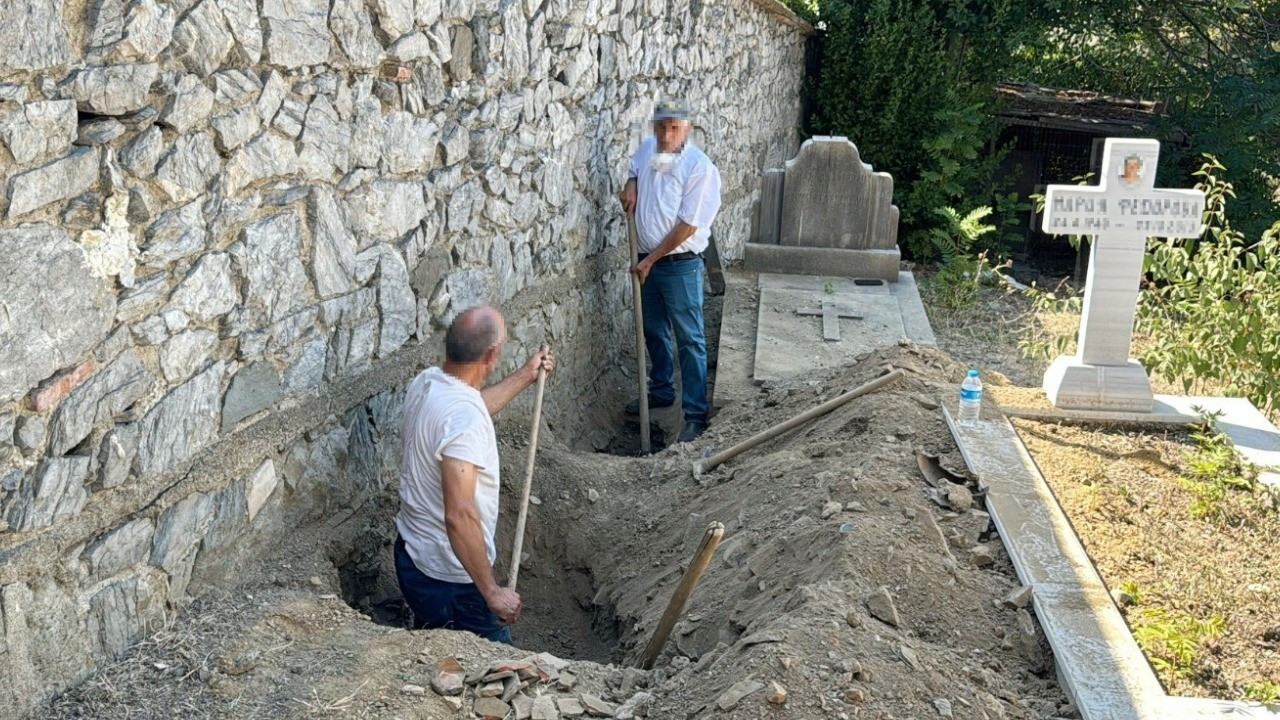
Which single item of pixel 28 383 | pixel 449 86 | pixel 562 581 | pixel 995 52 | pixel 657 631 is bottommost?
pixel 562 581

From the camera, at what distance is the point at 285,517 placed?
3857mm

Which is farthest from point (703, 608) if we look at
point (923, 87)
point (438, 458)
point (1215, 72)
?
point (1215, 72)

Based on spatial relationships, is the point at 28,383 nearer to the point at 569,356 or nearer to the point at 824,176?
the point at 569,356

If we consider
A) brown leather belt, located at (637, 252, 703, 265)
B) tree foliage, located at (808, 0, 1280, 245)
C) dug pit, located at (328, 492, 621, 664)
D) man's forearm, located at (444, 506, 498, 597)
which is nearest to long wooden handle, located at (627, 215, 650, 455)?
brown leather belt, located at (637, 252, 703, 265)

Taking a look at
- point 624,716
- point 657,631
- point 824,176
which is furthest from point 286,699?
point 824,176

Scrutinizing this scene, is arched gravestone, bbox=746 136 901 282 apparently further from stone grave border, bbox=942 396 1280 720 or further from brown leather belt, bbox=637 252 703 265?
stone grave border, bbox=942 396 1280 720

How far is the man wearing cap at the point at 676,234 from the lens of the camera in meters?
6.67

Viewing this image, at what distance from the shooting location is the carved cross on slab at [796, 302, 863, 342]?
299 inches

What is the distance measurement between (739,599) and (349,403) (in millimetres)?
1622

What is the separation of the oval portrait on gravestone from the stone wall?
2982 mm

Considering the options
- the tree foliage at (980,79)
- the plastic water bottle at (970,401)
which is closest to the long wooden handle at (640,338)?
the plastic water bottle at (970,401)

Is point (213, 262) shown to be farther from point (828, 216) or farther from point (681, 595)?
point (828, 216)

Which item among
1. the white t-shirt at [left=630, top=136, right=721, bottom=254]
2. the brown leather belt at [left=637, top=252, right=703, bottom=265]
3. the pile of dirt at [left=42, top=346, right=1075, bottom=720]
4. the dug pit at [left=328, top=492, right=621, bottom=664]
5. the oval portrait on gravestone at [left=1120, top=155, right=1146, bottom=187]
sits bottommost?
the dug pit at [left=328, top=492, right=621, bottom=664]

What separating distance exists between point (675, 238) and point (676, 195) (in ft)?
0.88
